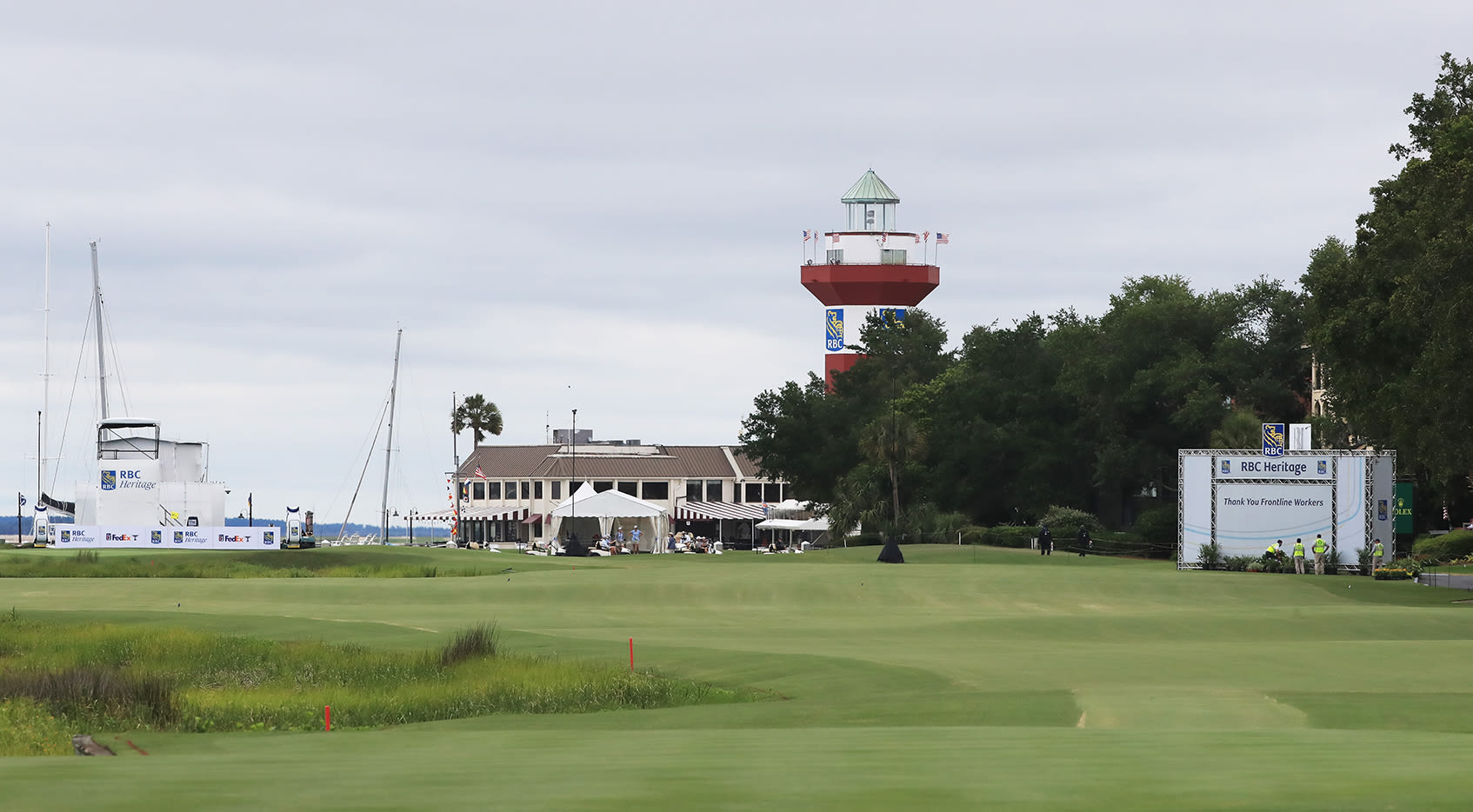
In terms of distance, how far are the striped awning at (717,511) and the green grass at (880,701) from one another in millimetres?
71859

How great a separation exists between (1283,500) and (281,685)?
38.2m

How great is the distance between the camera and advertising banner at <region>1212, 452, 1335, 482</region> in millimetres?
54062

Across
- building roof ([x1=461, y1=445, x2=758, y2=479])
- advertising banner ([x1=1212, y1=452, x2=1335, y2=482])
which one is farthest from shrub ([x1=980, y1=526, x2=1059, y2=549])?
building roof ([x1=461, y1=445, x2=758, y2=479])

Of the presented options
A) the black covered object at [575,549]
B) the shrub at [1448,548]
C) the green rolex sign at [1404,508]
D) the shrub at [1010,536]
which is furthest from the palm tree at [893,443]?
the shrub at [1448,548]

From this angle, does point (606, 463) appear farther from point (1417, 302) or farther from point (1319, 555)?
point (1417, 302)

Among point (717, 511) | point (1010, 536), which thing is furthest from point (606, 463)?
point (1010, 536)

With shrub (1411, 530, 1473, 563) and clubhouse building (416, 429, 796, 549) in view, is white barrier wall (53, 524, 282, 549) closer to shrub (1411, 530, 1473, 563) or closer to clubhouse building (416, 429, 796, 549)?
shrub (1411, 530, 1473, 563)

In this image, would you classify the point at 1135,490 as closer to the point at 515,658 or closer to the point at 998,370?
the point at 998,370

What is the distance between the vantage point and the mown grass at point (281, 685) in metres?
20.7

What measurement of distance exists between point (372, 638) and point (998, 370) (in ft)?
200

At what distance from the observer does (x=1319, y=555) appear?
53188 millimetres

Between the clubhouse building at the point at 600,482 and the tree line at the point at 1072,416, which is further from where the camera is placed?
the clubhouse building at the point at 600,482

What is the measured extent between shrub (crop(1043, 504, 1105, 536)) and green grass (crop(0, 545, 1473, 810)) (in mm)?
22224

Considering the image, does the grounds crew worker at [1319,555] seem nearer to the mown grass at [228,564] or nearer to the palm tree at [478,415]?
the mown grass at [228,564]
